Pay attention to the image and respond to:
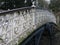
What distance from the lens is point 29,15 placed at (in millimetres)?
7566

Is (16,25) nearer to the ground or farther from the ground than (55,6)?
farther from the ground

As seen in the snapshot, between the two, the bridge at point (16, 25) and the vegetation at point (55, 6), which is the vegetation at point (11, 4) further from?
the vegetation at point (55, 6)

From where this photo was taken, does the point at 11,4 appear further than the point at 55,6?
No

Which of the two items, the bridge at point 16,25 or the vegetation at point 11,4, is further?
the vegetation at point 11,4

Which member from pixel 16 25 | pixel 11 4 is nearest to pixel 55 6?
pixel 11 4

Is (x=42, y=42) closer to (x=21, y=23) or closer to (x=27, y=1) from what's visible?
(x=27, y=1)

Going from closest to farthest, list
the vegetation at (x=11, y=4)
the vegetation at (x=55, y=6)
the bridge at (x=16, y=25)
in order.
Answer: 1. the bridge at (x=16, y=25)
2. the vegetation at (x=11, y=4)
3. the vegetation at (x=55, y=6)

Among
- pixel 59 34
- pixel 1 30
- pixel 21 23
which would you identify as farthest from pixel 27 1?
pixel 1 30

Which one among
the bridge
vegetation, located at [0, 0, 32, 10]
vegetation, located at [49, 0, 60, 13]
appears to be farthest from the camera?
vegetation, located at [49, 0, 60, 13]

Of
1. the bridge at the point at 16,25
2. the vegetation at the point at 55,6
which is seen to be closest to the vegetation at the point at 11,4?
the bridge at the point at 16,25

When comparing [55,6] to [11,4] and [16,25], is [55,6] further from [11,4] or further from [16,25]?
[16,25]

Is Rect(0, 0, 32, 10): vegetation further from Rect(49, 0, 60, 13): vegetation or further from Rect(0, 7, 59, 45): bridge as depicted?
Rect(49, 0, 60, 13): vegetation

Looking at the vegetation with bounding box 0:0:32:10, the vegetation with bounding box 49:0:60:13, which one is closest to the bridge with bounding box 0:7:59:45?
the vegetation with bounding box 0:0:32:10

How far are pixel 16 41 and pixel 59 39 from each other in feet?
28.9
